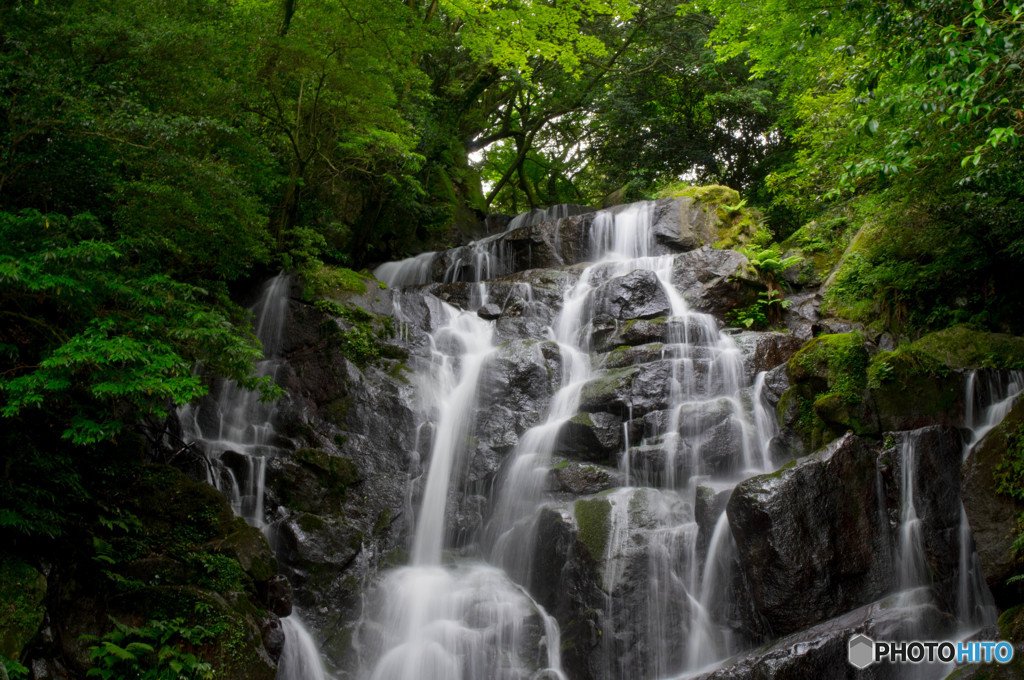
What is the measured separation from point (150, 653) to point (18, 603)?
3.87ft

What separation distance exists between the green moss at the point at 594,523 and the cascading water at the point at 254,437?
345 cm

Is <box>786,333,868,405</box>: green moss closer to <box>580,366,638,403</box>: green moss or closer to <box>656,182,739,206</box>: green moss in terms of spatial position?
<box>580,366,638,403</box>: green moss

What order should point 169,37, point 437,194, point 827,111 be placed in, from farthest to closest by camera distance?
1. point 437,194
2. point 827,111
3. point 169,37

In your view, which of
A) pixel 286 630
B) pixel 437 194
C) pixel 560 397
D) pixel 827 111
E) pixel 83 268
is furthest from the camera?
pixel 437 194

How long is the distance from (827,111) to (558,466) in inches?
340

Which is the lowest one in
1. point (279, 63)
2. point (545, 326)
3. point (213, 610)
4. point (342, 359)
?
point (213, 610)

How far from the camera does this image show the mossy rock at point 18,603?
529 cm

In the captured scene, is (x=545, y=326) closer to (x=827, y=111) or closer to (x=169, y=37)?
(x=827, y=111)

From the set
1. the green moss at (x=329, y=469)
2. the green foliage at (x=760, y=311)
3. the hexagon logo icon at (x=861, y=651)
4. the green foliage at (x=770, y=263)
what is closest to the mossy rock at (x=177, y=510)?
the green moss at (x=329, y=469)

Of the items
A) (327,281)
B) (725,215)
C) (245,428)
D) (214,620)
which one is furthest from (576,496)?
(725,215)

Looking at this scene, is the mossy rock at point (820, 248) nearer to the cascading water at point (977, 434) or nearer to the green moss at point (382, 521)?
the cascading water at point (977, 434)

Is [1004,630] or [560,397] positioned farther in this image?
[560,397]

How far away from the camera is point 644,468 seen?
8867mm

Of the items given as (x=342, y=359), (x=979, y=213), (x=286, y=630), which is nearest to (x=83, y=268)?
(x=286, y=630)
